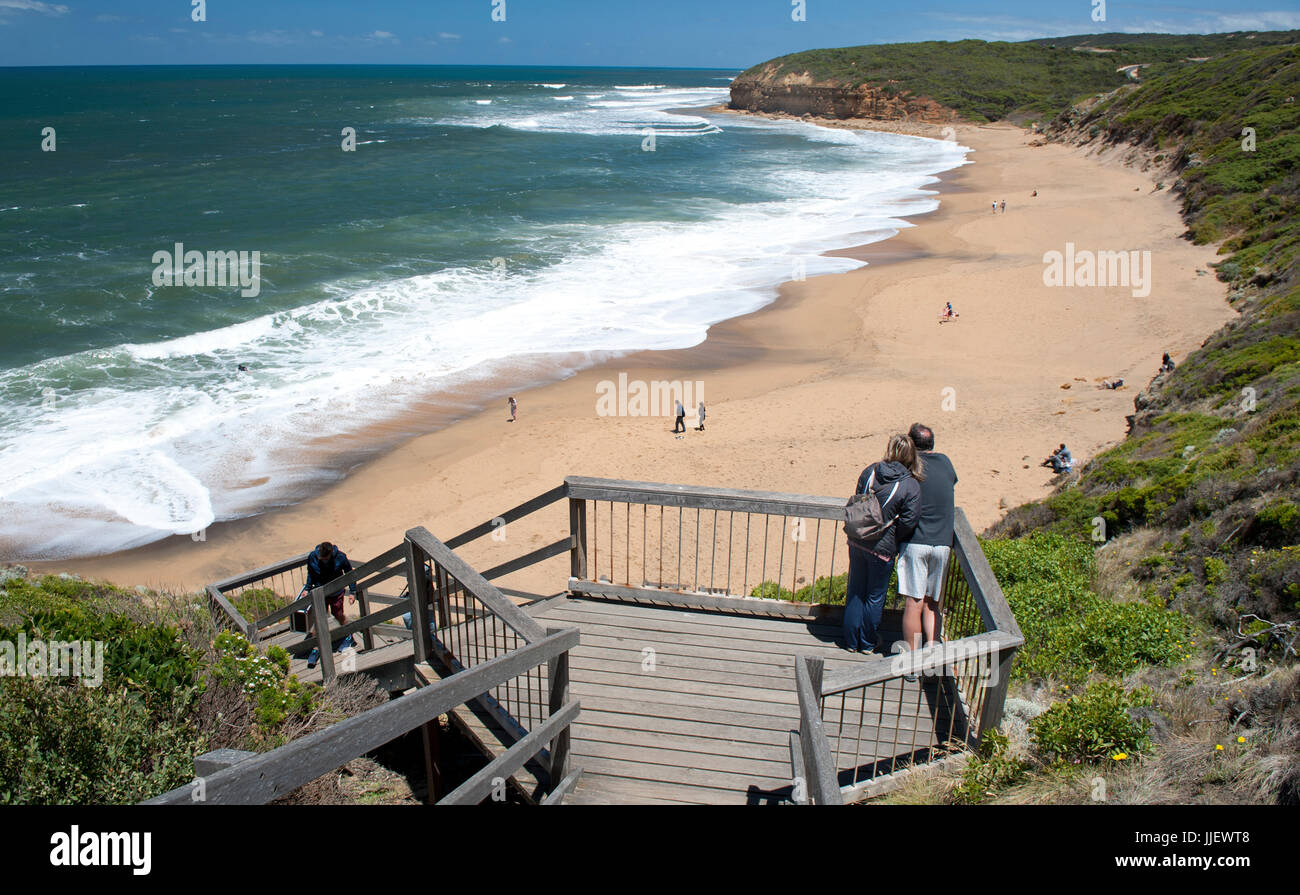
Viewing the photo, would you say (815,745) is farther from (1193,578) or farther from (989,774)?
(1193,578)

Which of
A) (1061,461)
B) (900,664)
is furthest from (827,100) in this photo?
(900,664)

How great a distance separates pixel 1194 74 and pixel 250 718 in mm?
81202

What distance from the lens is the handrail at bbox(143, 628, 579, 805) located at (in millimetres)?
2449

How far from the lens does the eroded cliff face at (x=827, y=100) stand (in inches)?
4035

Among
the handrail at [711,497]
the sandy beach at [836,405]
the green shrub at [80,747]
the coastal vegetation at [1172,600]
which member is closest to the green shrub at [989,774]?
the coastal vegetation at [1172,600]

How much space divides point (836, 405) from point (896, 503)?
15904mm

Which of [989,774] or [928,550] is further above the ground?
[928,550]

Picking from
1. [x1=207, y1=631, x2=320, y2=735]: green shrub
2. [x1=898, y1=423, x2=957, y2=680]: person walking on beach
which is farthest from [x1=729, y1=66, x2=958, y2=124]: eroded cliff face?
[x1=207, y1=631, x2=320, y2=735]: green shrub

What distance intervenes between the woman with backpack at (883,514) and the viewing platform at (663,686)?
1.32ft

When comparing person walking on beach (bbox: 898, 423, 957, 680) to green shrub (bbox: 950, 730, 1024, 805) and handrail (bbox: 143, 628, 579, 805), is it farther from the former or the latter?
handrail (bbox: 143, 628, 579, 805)

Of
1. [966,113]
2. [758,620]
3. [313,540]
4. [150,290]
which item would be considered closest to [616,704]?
[758,620]

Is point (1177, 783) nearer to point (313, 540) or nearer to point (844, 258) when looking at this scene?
point (313, 540)

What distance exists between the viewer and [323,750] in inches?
110

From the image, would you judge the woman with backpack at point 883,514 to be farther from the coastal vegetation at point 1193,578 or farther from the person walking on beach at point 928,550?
the coastal vegetation at point 1193,578
